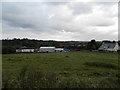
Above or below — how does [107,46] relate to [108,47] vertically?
above

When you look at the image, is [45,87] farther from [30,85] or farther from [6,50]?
[6,50]

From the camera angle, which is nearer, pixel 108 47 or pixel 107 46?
pixel 108 47

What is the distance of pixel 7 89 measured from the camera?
5.10m

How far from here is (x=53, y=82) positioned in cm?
558

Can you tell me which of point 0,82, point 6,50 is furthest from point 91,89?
Answer: point 6,50

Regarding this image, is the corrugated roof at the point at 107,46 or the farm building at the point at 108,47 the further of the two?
the corrugated roof at the point at 107,46

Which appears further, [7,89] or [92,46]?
[92,46]

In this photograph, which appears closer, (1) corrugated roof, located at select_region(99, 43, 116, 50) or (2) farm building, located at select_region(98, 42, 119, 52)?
(2) farm building, located at select_region(98, 42, 119, 52)

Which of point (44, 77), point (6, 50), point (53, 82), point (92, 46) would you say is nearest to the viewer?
point (53, 82)

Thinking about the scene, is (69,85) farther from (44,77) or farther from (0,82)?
(0,82)

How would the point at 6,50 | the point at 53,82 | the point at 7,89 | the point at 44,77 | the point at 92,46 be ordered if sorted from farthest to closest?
the point at 92,46 → the point at 6,50 → the point at 44,77 → the point at 53,82 → the point at 7,89

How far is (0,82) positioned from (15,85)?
2.14ft

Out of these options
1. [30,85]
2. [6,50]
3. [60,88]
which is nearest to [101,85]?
[60,88]

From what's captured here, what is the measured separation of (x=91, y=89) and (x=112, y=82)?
1184 millimetres
